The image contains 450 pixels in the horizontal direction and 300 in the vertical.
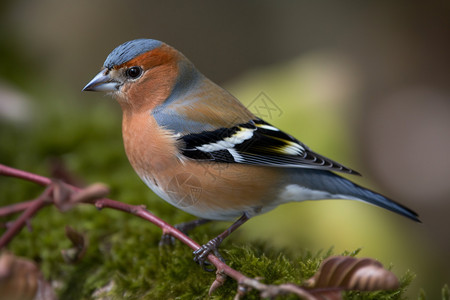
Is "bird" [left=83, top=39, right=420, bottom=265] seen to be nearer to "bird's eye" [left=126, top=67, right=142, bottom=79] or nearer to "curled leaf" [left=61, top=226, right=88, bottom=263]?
"bird's eye" [left=126, top=67, right=142, bottom=79]

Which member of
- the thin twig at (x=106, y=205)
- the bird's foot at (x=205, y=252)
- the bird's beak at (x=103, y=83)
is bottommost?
the bird's foot at (x=205, y=252)

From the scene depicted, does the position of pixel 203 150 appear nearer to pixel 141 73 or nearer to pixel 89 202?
pixel 141 73

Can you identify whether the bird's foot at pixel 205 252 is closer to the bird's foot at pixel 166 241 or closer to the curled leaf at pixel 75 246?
the bird's foot at pixel 166 241

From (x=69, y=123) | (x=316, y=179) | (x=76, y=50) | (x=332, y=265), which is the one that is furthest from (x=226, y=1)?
(x=332, y=265)

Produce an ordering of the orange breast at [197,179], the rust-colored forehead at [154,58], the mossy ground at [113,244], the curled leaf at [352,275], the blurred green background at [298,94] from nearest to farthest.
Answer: the curled leaf at [352,275], the mossy ground at [113,244], the orange breast at [197,179], the rust-colored forehead at [154,58], the blurred green background at [298,94]

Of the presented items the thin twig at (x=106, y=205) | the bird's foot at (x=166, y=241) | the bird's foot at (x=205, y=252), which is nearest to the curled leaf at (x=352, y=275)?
the thin twig at (x=106, y=205)

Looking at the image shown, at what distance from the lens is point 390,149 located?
30.5ft

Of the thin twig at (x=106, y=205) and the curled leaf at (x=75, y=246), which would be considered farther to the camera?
the curled leaf at (x=75, y=246)

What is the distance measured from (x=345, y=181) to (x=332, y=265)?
128cm

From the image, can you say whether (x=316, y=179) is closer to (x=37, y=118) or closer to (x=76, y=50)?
(x=37, y=118)

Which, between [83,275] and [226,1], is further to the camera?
[226,1]

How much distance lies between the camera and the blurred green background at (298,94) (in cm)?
445

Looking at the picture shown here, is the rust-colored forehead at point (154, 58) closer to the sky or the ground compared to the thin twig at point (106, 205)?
closer to the sky

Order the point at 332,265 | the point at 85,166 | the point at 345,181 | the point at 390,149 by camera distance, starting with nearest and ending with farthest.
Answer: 1. the point at 332,265
2. the point at 345,181
3. the point at 85,166
4. the point at 390,149
